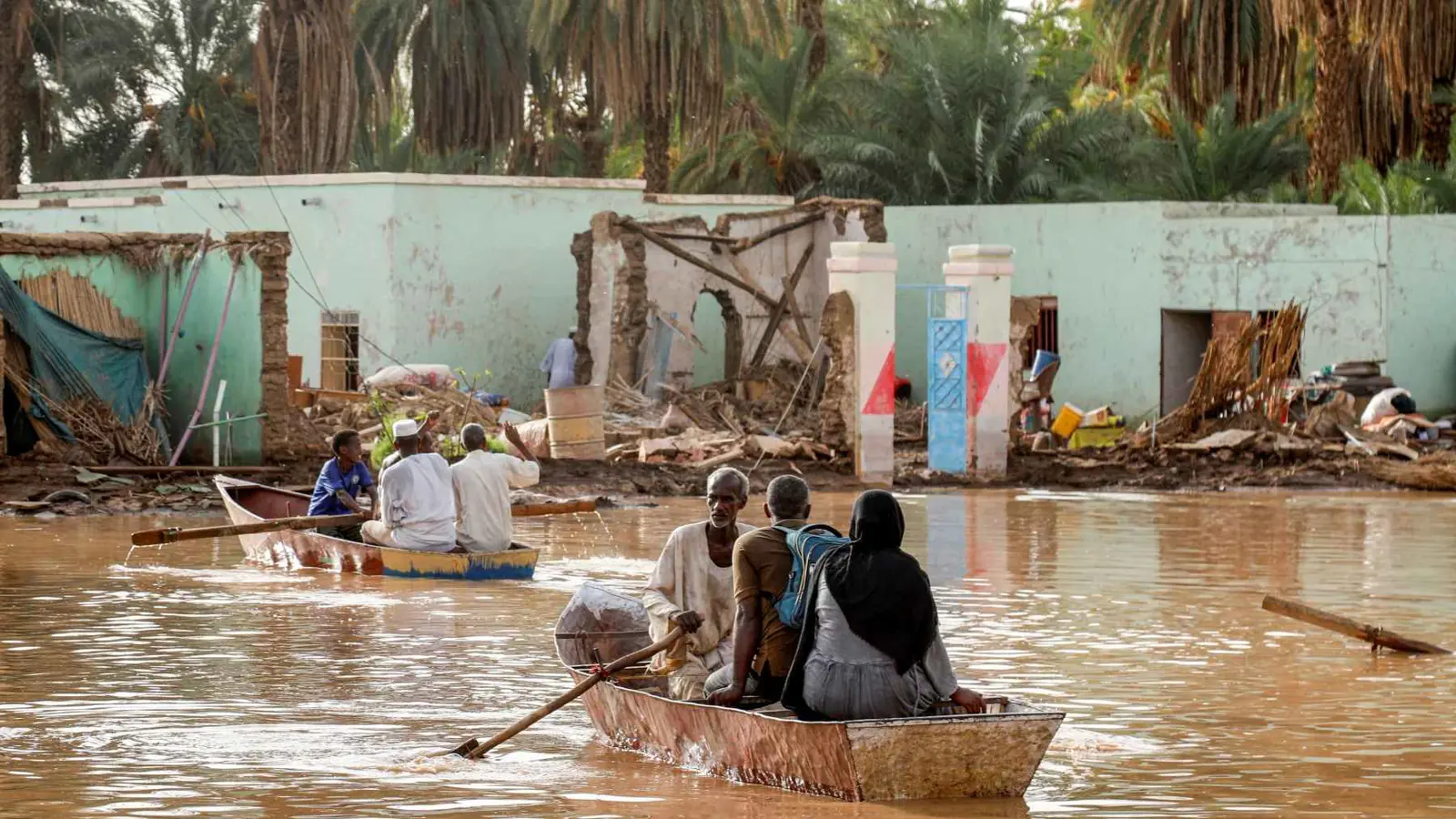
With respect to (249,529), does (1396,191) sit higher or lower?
higher

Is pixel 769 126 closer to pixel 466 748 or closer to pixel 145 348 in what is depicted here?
pixel 145 348

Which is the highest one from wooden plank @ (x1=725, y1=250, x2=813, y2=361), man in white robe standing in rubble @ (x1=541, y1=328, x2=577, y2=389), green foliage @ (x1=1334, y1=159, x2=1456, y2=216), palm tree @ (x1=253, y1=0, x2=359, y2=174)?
palm tree @ (x1=253, y1=0, x2=359, y2=174)

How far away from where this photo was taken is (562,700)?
9859mm

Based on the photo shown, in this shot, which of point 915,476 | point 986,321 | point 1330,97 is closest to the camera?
point 986,321

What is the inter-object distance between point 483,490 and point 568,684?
4.22 metres

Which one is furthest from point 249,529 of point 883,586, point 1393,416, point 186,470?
point 1393,416

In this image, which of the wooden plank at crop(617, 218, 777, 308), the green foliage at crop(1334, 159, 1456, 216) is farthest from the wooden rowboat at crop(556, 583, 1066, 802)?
the green foliage at crop(1334, 159, 1456, 216)

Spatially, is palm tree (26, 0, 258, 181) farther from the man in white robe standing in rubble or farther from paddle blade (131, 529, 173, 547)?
paddle blade (131, 529, 173, 547)

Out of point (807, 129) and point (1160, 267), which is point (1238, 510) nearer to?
point (1160, 267)

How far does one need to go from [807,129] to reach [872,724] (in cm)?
3098

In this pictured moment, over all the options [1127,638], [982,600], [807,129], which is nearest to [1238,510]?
[982,600]

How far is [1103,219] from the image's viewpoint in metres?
31.6

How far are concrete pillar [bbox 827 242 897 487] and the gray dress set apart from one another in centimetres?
1546

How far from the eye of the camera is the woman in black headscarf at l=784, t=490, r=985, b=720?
8453 millimetres
